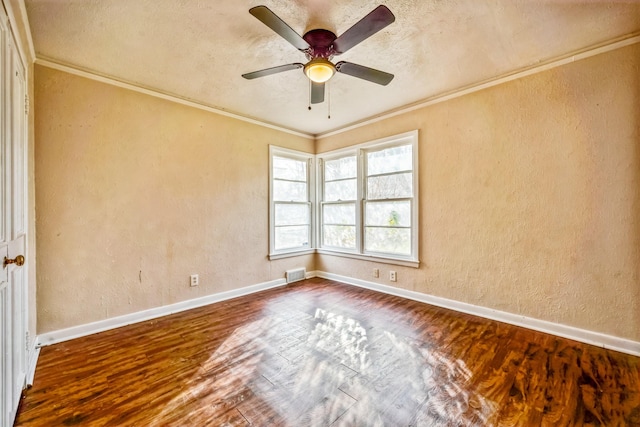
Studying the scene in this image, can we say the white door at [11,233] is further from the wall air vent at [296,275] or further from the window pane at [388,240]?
the window pane at [388,240]

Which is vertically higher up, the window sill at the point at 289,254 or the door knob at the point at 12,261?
the door knob at the point at 12,261

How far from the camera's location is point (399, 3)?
1848 mm

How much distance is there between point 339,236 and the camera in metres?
4.57

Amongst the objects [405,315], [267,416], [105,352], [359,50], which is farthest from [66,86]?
[405,315]

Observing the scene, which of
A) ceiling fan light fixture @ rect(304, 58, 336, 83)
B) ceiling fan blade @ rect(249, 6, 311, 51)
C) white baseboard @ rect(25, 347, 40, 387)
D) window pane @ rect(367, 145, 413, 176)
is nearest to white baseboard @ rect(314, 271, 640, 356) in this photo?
window pane @ rect(367, 145, 413, 176)

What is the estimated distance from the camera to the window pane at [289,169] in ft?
14.2

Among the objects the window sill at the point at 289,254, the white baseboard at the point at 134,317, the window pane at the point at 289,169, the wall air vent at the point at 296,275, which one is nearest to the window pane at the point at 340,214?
the window sill at the point at 289,254

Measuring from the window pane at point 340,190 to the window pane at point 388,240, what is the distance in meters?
0.63

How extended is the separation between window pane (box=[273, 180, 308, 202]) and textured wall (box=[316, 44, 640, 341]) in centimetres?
200

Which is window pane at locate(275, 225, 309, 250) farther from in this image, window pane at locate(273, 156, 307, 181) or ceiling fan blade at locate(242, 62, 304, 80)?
ceiling fan blade at locate(242, 62, 304, 80)

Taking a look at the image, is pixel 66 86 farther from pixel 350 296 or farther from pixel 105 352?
pixel 350 296

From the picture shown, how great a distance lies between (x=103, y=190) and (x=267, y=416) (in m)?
2.61

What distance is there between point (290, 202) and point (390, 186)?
63.5 inches

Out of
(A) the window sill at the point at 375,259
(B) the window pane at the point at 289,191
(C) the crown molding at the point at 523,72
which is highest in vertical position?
(C) the crown molding at the point at 523,72
